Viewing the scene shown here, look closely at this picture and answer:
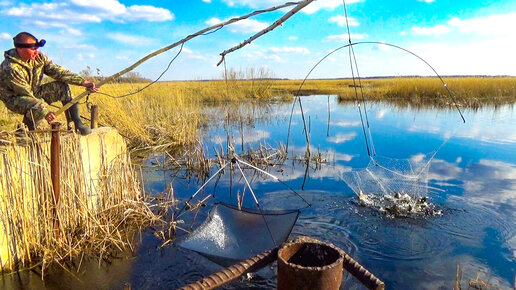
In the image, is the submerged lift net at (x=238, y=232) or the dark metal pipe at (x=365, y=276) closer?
the dark metal pipe at (x=365, y=276)

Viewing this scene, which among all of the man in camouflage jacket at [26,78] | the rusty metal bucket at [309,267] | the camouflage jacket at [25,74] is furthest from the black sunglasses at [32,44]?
the rusty metal bucket at [309,267]

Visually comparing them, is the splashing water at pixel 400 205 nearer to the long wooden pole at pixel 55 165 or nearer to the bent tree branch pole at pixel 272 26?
the bent tree branch pole at pixel 272 26

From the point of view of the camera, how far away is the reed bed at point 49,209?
3.46 m

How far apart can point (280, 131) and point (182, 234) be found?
7.83 metres

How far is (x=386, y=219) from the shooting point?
508cm

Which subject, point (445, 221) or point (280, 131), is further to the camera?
point (280, 131)

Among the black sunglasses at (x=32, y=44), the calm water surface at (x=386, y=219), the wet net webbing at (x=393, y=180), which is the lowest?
the calm water surface at (x=386, y=219)

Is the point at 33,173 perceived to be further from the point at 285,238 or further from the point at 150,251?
the point at 285,238

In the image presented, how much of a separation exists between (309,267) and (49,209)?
9.87 feet

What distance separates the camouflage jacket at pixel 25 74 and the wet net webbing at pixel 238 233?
2310mm

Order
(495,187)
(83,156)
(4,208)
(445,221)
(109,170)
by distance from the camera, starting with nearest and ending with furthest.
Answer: (4,208) → (83,156) → (109,170) → (445,221) → (495,187)

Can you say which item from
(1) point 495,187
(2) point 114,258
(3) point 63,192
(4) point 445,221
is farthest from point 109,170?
(1) point 495,187

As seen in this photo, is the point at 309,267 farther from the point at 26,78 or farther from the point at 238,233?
the point at 26,78

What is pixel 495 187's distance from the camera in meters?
6.30
